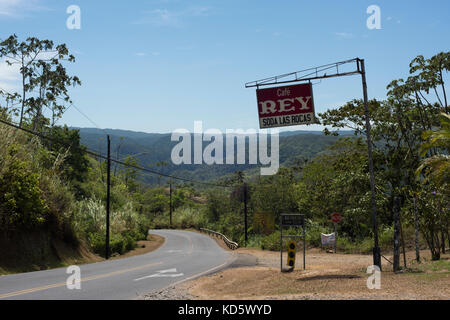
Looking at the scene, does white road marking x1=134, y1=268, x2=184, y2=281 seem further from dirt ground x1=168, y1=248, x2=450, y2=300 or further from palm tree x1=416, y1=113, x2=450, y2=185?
palm tree x1=416, y1=113, x2=450, y2=185

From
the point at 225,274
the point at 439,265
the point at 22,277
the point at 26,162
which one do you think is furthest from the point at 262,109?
the point at 26,162

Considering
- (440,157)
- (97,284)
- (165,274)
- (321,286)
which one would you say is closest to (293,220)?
(321,286)

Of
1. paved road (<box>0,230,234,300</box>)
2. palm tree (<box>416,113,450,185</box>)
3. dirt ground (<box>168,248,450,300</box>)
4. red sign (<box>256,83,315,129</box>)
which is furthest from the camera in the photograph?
palm tree (<box>416,113,450,185</box>)

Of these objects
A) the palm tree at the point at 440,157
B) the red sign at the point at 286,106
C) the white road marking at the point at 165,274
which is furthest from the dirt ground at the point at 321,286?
the red sign at the point at 286,106

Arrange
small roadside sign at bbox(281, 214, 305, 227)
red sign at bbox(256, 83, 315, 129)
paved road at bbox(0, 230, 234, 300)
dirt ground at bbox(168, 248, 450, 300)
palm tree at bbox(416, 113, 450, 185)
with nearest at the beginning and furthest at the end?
1. dirt ground at bbox(168, 248, 450, 300)
2. paved road at bbox(0, 230, 234, 300)
3. red sign at bbox(256, 83, 315, 129)
4. palm tree at bbox(416, 113, 450, 185)
5. small roadside sign at bbox(281, 214, 305, 227)

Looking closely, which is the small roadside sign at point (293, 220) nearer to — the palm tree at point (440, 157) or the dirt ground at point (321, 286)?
the dirt ground at point (321, 286)

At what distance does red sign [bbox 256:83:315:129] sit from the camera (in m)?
15.3

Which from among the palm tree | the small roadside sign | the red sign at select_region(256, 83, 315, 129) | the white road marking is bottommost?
the white road marking

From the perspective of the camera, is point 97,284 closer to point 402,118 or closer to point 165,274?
point 165,274

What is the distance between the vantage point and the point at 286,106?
610 inches

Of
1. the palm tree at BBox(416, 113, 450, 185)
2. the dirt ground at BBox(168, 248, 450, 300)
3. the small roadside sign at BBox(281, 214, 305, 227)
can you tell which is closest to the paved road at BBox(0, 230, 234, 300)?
the dirt ground at BBox(168, 248, 450, 300)

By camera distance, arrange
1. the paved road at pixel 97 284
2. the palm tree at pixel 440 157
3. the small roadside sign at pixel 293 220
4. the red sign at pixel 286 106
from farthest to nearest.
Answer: the small roadside sign at pixel 293 220, the palm tree at pixel 440 157, the red sign at pixel 286 106, the paved road at pixel 97 284

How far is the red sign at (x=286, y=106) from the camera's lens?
15.3 metres
